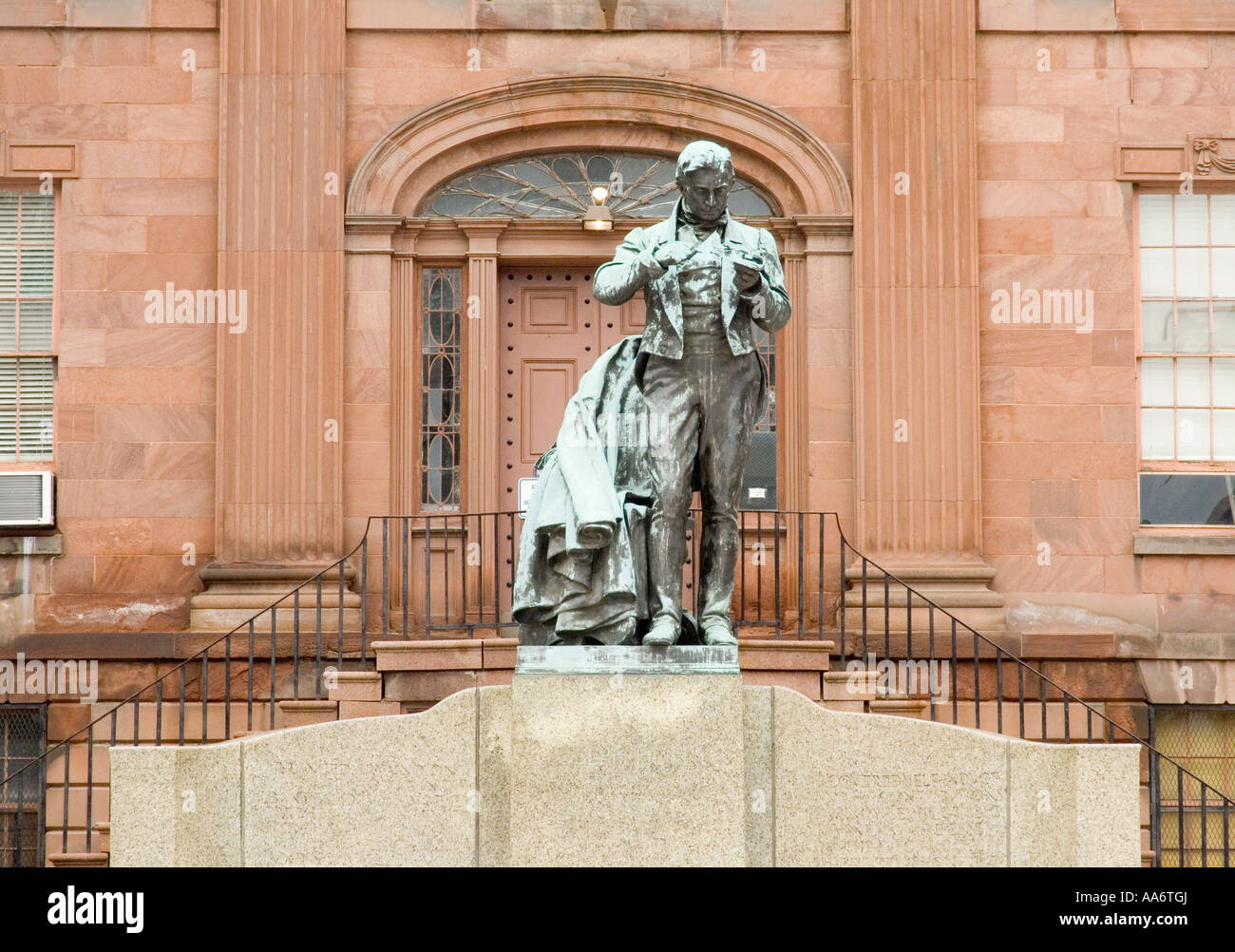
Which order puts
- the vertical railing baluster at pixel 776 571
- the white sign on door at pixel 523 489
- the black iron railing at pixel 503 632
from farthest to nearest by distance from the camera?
the white sign on door at pixel 523 489
the black iron railing at pixel 503 632
the vertical railing baluster at pixel 776 571

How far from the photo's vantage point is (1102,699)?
49.6 feet

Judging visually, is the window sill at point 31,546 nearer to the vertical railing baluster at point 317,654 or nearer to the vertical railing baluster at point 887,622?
the vertical railing baluster at point 317,654

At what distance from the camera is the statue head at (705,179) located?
9594 mm

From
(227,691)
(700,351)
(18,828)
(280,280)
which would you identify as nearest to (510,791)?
(700,351)

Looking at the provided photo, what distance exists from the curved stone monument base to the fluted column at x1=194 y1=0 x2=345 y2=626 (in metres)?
5.75

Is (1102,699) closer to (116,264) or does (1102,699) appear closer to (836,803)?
(836,803)

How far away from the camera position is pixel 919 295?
1568cm

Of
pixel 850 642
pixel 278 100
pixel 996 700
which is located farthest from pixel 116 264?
pixel 996 700

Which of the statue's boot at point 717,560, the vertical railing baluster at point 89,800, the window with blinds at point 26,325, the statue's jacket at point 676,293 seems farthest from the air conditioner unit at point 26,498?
the statue's boot at point 717,560

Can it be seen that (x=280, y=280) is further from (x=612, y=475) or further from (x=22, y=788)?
(x=612, y=475)

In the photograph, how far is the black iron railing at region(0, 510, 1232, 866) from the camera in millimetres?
14531

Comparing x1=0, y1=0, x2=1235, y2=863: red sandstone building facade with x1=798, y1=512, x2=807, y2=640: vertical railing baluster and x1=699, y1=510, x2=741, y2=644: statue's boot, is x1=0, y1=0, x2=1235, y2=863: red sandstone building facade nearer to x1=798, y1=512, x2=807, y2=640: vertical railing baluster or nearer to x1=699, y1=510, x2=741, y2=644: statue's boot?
x1=798, y1=512, x2=807, y2=640: vertical railing baluster

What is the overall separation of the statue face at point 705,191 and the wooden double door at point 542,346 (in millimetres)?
6399

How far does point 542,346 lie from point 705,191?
6782 mm
